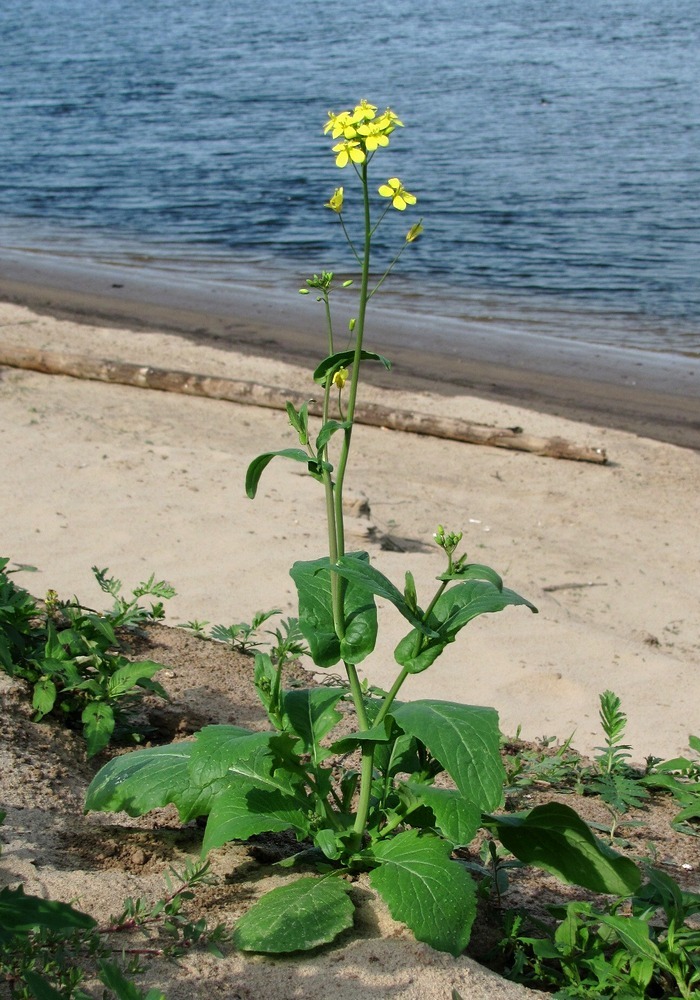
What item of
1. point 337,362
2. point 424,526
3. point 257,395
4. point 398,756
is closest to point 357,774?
point 398,756

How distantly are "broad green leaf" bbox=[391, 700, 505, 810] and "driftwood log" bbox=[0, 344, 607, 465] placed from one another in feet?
21.7

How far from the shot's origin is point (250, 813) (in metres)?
2.66

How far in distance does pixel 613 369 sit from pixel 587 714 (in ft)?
27.3

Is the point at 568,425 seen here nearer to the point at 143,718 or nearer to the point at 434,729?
the point at 143,718

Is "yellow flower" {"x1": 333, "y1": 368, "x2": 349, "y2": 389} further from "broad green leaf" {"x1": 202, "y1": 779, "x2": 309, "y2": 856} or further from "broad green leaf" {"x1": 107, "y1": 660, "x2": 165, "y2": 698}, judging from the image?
"broad green leaf" {"x1": 107, "y1": 660, "x2": 165, "y2": 698}

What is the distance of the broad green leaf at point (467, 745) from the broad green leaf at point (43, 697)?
1.36m

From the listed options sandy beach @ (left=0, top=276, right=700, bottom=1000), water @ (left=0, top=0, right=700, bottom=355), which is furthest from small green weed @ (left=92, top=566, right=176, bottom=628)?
water @ (left=0, top=0, right=700, bottom=355)

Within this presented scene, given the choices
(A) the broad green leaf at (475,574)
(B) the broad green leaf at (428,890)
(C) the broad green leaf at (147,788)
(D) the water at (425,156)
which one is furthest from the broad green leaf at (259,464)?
(D) the water at (425,156)

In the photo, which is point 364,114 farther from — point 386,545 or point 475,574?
point 386,545

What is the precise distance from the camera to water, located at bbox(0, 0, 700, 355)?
16281 mm

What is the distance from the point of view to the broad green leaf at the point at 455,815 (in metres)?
2.38

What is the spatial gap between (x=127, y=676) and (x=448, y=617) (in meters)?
1.29

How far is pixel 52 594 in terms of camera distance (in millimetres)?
3764

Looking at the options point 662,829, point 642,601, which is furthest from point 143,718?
point 642,601
